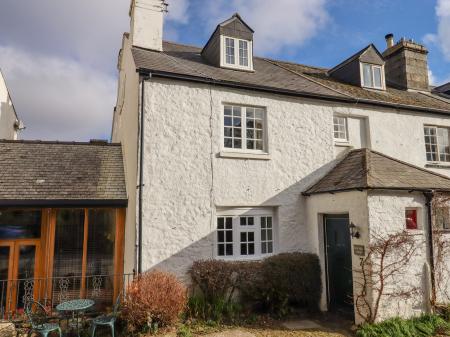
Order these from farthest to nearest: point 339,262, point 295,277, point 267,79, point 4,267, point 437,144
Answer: point 437,144 → point 267,79 → point 339,262 → point 4,267 → point 295,277

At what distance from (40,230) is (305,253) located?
25.8 feet

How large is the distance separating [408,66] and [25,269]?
17964mm

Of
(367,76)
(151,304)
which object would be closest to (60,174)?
(151,304)

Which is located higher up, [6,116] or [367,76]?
[367,76]

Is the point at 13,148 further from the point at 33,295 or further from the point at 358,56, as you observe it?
the point at 358,56

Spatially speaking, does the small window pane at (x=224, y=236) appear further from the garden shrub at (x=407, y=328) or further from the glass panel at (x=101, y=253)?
the garden shrub at (x=407, y=328)

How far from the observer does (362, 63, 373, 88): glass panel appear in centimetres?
1373

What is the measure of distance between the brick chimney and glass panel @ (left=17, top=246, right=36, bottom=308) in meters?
16.7

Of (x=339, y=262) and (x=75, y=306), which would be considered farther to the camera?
(x=339, y=262)

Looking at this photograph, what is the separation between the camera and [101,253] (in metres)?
9.88

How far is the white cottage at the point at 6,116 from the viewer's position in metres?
14.9

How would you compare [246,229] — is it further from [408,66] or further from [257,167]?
[408,66]

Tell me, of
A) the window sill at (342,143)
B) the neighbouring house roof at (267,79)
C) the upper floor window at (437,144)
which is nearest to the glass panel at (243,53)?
the neighbouring house roof at (267,79)

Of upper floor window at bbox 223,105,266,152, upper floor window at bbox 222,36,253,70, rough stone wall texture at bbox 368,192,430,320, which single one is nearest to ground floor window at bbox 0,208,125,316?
upper floor window at bbox 223,105,266,152
